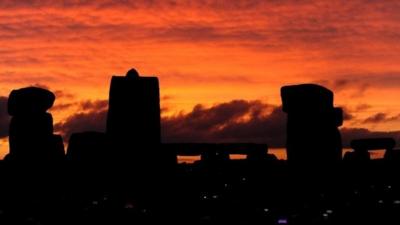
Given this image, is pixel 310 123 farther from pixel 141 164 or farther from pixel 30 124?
pixel 30 124

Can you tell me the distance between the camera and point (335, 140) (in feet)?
99.0

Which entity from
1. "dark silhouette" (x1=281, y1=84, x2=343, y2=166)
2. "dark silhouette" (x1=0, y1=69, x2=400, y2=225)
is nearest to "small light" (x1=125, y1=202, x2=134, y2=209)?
"dark silhouette" (x1=0, y1=69, x2=400, y2=225)

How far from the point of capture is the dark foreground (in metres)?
23.8

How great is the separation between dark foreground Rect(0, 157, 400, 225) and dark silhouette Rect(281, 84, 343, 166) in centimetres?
37

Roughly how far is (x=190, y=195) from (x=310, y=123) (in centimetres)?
394

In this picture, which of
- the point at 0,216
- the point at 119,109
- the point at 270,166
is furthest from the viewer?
the point at 270,166

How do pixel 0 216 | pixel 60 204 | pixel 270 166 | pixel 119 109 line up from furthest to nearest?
pixel 270 166
pixel 119 109
pixel 60 204
pixel 0 216

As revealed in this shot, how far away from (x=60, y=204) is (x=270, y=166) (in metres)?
13.3

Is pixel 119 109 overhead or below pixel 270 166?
overhead

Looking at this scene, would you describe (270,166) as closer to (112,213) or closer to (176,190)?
(176,190)

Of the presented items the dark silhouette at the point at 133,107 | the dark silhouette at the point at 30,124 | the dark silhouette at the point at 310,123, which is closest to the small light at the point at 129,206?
the dark silhouette at the point at 133,107

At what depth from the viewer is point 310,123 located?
29609mm

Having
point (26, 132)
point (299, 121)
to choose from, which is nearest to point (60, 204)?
point (26, 132)

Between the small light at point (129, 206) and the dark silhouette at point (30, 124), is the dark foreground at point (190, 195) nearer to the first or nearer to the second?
the small light at point (129, 206)
